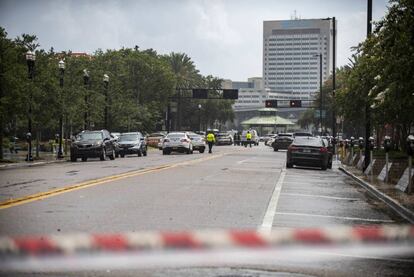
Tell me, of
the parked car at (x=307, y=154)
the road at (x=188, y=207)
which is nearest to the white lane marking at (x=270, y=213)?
the road at (x=188, y=207)

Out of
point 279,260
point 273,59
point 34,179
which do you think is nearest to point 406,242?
point 279,260

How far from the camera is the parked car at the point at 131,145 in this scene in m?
40.4

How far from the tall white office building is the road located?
295 feet

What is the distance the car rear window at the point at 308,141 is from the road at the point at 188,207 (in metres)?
9.37

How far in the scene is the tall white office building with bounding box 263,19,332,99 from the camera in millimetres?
130375

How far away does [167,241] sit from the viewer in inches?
302

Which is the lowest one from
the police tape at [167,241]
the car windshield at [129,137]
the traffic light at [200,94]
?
the police tape at [167,241]

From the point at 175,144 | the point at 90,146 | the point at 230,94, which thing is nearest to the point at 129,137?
the point at 175,144

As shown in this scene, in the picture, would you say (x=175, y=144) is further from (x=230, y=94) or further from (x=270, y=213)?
(x=230, y=94)

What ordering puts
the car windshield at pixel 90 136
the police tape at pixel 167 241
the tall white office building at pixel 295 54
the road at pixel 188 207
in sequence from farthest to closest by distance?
the tall white office building at pixel 295 54
the car windshield at pixel 90 136
the road at pixel 188 207
the police tape at pixel 167 241

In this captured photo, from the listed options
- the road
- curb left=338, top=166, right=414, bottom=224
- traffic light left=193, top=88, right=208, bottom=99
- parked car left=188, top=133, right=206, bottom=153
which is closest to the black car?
the road

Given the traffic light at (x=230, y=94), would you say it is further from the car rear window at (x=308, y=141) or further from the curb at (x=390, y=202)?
the curb at (x=390, y=202)

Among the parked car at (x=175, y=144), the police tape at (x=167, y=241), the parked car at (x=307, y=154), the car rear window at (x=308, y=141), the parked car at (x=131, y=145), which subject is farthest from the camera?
the parked car at (x=175, y=144)

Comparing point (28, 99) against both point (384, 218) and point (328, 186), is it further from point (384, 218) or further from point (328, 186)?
point (384, 218)
